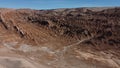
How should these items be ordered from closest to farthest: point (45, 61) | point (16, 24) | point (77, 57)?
point (45, 61) < point (77, 57) < point (16, 24)

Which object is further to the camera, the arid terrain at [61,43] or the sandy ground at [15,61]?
the arid terrain at [61,43]

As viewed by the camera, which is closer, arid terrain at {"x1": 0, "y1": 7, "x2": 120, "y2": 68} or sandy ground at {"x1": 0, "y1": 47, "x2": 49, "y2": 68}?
sandy ground at {"x1": 0, "y1": 47, "x2": 49, "y2": 68}

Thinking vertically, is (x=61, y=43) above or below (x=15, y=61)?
below

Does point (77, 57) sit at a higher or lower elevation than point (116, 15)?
lower

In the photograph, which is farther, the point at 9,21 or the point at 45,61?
the point at 9,21

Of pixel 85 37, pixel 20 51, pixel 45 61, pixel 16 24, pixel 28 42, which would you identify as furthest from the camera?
pixel 16 24

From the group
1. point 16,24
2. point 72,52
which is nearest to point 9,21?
point 16,24

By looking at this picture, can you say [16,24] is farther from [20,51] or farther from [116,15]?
[116,15]

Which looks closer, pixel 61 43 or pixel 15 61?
pixel 15 61
